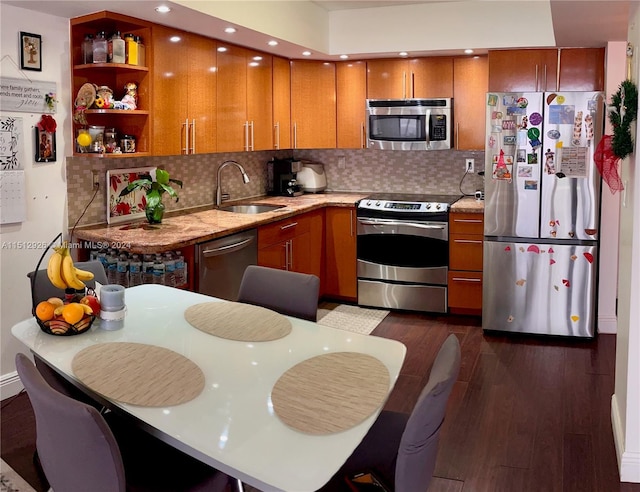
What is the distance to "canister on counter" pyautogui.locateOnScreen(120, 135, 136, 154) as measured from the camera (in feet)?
13.3

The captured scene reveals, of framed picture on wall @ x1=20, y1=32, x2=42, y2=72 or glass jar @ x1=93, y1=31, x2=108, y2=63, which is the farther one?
glass jar @ x1=93, y1=31, x2=108, y2=63

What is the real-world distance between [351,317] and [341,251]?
0.63 m

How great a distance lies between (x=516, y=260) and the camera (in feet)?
16.0

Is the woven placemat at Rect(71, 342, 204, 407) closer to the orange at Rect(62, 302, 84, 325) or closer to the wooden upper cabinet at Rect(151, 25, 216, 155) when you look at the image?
the orange at Rect(62, 302, 84, 325)

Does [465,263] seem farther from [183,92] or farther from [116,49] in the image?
[116,49]

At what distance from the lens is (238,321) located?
8.58 feet

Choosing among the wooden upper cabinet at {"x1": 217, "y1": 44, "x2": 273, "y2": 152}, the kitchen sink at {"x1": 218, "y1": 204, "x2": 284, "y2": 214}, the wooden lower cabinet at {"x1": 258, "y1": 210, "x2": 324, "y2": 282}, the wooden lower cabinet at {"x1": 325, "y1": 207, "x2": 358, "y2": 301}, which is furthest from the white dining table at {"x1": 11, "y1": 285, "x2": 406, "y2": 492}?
the wooden lower cabinet at {"x1": 325, "y1": 207, "x2": 358, "y2": 301}

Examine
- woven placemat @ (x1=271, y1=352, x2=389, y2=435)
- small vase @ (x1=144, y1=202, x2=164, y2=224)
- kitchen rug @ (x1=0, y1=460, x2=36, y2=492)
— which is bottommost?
kitchen rug @ (x1=0, y1=460, x2=36, y2=492)

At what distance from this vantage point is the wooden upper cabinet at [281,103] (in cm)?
550

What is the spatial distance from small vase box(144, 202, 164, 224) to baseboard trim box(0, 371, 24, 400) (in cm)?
122

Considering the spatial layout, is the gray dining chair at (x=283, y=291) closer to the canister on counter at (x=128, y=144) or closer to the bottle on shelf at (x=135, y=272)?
the bottle on shelf at (x=135, y=272)

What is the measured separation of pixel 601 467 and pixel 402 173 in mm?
3515

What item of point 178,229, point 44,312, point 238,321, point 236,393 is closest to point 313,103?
point 178,229

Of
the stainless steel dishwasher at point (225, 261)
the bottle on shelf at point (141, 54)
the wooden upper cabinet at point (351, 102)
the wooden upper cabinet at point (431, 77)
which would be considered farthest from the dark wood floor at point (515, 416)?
the bottle on shelf at point (141, 54)
